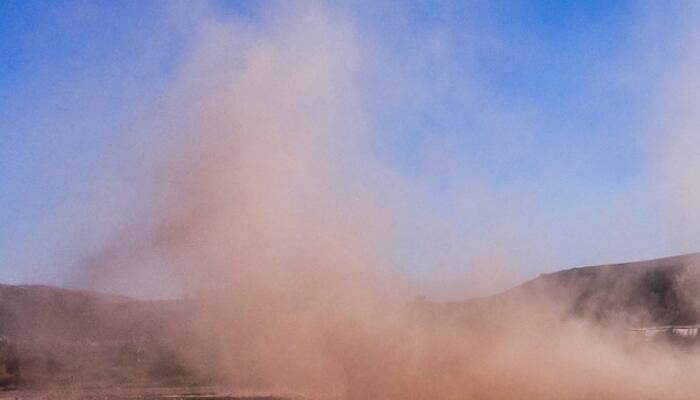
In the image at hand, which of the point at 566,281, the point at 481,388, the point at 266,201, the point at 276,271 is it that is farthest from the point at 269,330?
the point at 566,281

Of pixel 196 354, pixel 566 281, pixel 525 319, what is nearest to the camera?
pixel 525 319

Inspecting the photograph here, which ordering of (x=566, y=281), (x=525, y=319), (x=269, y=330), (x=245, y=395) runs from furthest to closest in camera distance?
(x=566, y=281), (x=245, y=395), (x=525, y=319), (x=269, y=330)

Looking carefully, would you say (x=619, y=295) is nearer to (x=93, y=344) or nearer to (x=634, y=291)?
(x=634, y=291)

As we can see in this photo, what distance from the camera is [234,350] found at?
99.8 feet

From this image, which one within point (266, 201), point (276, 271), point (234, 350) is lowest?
point (234, 350)

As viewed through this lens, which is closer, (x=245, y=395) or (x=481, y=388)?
(x=481, y=388)

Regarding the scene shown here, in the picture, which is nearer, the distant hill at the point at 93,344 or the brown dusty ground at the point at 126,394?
the brown dusty ground at the point at 126,394

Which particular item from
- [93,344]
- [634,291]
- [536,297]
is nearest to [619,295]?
[634,291]

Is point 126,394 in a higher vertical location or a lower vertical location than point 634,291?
lower

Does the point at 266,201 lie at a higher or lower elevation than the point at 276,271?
higher

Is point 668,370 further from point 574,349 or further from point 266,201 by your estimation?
point 266,201

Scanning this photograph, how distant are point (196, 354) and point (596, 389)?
1967 cm

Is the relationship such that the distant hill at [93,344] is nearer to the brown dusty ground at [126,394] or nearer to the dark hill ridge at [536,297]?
the dark hill ridge at [536,297]

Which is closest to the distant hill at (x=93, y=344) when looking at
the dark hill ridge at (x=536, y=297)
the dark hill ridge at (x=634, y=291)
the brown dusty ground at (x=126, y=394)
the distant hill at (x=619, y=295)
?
the dark hill ridge at (x=536, y=297)
